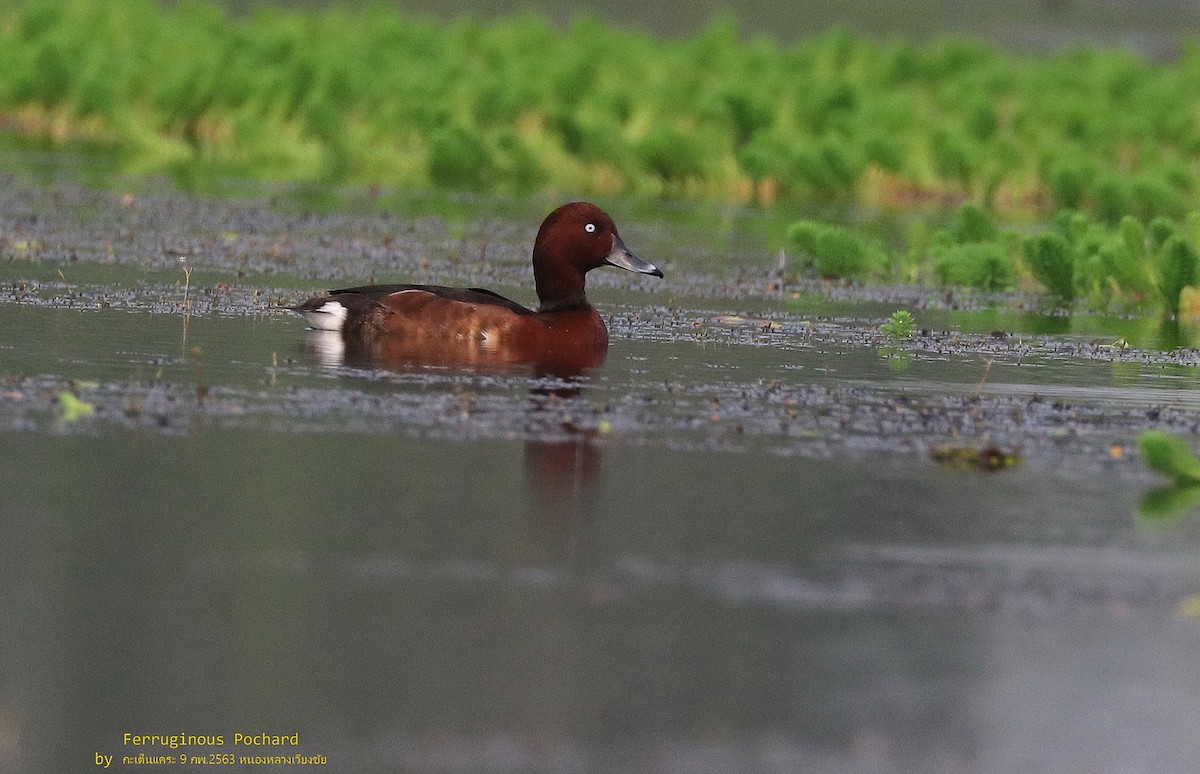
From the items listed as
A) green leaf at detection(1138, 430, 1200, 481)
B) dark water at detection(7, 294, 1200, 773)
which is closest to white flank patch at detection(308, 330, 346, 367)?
dark water at detection(7, 294, 1200, 773)

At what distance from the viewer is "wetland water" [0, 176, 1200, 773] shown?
4973 millimetres

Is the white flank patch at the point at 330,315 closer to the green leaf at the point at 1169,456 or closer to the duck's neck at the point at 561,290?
the duck's neck at the point at 561,290

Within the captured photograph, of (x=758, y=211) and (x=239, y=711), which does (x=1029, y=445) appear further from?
(x=758, y=211)

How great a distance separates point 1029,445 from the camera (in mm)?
8367

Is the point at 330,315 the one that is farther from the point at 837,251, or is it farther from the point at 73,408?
the point at 837,251

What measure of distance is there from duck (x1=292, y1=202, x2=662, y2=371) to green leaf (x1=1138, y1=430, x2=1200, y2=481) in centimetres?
279

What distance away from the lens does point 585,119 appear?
75.2 feet

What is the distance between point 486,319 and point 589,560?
3.92 metres

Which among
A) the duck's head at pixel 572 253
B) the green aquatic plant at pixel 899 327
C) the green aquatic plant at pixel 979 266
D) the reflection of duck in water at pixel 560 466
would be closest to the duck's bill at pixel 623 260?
the duck's head at pixel 572 253

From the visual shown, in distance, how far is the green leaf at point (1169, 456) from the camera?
25.2 ft

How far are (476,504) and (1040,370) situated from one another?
176 inches

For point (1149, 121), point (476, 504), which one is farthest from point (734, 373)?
point (1149, 121)

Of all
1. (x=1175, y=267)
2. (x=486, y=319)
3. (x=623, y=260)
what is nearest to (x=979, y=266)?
(x=1175, y=267)

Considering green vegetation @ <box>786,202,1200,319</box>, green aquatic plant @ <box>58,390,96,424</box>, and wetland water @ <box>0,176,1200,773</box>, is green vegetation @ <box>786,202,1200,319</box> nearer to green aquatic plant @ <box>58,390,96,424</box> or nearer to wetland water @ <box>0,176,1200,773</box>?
wetland water @ <box>0,176,1200,773</box>
